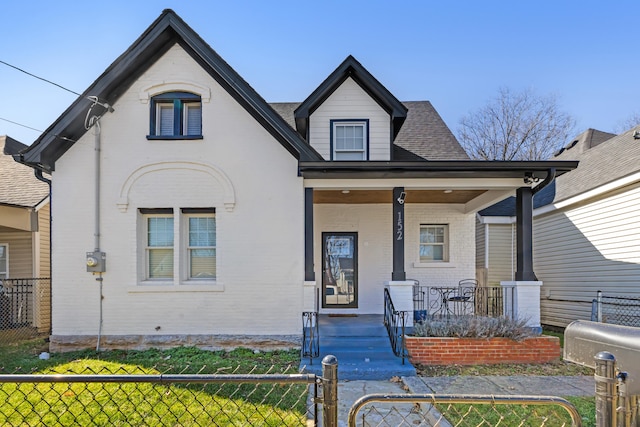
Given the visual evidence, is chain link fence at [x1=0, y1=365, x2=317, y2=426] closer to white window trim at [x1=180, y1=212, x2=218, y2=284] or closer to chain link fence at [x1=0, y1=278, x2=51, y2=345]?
white window trim at [x1=180, y1=212, x2=218, y2=284]

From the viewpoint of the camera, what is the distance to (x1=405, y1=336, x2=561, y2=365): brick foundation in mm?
7488

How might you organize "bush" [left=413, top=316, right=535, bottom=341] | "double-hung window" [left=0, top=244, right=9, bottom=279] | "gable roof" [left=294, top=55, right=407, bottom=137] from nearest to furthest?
"bush" [left=413, top=316, right=535, bottom=341]
"gable roof" [left=294, top=55, right=407, bottom=137]
"double-hung window" [left=0, top=244, right=9, bottom=279]

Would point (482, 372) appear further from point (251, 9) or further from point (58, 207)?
point (58, 207)

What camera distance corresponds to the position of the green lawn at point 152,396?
15.0ft

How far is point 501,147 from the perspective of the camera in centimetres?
2727

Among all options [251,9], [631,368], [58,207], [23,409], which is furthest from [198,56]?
[631,368]

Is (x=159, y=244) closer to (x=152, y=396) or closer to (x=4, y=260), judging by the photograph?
(x=152, y=396)

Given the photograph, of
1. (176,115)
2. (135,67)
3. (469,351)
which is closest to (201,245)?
(176,115)

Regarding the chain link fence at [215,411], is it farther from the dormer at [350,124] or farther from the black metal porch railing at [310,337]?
the dormer at [350,124]

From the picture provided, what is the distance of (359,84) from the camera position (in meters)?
10.2

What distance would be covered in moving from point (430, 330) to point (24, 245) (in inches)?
452

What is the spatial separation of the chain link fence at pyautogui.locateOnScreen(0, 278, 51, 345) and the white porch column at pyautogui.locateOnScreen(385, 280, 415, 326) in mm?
8910

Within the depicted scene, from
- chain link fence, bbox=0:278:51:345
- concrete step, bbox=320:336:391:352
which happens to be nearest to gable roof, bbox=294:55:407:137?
concrete step, bbox=320:336:391:352

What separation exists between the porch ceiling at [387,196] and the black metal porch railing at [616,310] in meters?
3.89
